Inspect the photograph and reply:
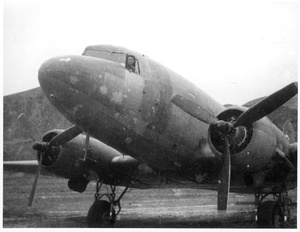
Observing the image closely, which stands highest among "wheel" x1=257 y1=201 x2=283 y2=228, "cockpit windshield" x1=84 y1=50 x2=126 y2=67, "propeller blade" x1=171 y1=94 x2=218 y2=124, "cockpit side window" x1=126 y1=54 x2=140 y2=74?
"cockpit windshield" x1=84 y1=50 x2=126 y2=67

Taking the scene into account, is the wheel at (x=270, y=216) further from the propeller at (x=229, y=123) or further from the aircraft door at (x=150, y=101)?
the aircraft door at (x=150, y=101)

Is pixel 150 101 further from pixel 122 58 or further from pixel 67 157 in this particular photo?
pixel 67 157

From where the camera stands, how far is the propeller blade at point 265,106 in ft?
25.5

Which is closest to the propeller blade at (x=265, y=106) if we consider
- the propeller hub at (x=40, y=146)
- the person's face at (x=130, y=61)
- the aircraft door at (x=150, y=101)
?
the aircraft door at (x=150, y=101)

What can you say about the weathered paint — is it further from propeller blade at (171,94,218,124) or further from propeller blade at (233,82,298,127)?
propeller blade at (233,82,298,127)

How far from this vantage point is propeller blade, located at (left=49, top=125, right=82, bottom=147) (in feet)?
30.6

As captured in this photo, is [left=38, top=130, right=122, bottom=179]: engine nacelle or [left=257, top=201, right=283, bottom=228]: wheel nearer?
[left=257, top=201, right=283, bottom=228]: wheel

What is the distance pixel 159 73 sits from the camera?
8.10 metres

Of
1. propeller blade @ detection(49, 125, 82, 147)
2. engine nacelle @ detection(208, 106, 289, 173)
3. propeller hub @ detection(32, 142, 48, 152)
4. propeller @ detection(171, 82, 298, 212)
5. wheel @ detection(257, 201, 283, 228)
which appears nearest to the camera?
propeller @ detection(171, 82, 298, 212)

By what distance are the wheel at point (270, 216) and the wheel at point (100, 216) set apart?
4120 mm

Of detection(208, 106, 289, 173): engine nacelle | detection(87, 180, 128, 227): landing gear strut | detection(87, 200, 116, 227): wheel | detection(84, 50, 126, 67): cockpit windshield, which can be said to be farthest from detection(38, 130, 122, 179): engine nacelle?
detection(208, 106, 289, 173): engine nacelle

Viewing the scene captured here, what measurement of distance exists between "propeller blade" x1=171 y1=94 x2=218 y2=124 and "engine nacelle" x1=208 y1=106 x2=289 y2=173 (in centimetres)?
36

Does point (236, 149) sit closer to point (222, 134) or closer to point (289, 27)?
point (222, 134)

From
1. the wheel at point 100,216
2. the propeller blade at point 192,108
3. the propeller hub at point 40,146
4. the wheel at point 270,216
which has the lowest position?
the wheel at point 100,216
